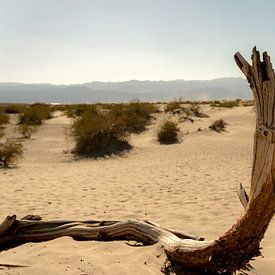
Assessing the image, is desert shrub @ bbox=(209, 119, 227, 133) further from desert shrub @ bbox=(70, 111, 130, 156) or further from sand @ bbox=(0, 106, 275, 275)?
desert shrub @ bbox=(70, 111, 130, 156)

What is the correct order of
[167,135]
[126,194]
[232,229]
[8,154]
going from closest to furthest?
1. [232,229]
2. [126,194]
3. [8,154]
4. [167,135]

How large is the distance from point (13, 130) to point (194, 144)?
10989mm

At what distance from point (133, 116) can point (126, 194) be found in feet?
53.5

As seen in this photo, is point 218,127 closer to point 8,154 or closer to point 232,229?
point 8,154

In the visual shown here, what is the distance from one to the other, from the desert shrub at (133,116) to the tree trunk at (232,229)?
606 inches

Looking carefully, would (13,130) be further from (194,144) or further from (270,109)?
(270,109)

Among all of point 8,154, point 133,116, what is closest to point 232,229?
point 8,154

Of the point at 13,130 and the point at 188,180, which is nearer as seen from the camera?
the point at 188,180

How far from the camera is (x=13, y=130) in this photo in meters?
25.1

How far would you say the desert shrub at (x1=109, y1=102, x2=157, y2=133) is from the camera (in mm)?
24453

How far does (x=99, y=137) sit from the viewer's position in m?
18.0

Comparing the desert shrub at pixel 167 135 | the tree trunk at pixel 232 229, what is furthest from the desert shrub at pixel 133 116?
the tree trunk at pixel 232 229

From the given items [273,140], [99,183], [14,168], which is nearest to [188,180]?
[99,183]

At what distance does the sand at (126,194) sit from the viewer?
16.7 feet
